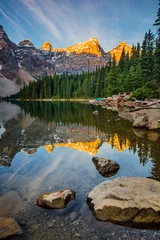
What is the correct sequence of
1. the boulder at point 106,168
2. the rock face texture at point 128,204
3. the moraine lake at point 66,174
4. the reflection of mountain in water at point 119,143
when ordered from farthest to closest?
the reflection of mountain in water at point 119,143 → the boulder at point 106,168 → the rock face texture at point 128,204 → the moraine lake at point 66,174

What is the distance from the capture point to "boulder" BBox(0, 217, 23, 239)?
413 centimetres

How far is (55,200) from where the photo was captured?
525 cm

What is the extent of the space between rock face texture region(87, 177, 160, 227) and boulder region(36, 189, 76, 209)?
697mm

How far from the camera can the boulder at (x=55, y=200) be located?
5.23 meters

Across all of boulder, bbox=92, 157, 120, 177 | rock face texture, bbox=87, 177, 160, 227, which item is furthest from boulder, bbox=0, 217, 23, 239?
boulder, bbox=92, 157, 120, 177

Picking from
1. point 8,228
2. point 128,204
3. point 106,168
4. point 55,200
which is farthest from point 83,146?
point 8,228

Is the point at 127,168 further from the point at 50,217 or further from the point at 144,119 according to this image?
the point at 144,119

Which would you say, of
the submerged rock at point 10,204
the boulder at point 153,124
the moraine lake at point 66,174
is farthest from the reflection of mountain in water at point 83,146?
the boulder at point 153,124

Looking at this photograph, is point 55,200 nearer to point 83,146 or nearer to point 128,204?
point 128,204

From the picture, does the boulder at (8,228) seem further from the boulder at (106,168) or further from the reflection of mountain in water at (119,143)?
the reflection of mountain in water at (119,143)

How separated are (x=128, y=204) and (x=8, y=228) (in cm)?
317

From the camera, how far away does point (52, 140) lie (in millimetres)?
13383

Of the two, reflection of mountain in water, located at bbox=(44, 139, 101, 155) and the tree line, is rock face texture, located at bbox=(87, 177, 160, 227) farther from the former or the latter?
the tree line

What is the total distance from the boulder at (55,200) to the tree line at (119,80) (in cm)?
3069
